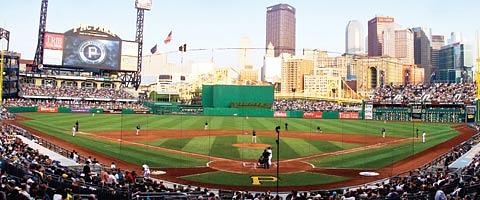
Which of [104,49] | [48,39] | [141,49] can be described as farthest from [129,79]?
[48,39]

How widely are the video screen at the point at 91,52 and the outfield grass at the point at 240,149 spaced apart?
58.1 metres

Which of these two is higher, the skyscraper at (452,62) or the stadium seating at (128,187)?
the skyscraper at (452,62)

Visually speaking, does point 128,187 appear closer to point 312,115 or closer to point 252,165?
point 252,165

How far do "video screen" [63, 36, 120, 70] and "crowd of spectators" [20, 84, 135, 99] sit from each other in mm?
6347

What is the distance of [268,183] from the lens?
1958 cm

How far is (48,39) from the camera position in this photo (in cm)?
8419

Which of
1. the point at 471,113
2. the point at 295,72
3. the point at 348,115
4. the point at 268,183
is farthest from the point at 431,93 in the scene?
the point at 295,72

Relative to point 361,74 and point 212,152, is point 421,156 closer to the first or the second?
point 212,152

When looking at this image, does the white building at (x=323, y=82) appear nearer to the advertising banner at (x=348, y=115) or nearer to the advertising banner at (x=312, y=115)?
the advertising banner at (x=348, y=115)

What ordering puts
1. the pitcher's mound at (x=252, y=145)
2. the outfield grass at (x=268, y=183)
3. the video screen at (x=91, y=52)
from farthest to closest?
the video screen at (x=91, y=52) → the pitcher's mound at (x=252, y=145) → the outfield grass at (x=268, y=183)

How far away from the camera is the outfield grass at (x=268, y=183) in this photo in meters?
19.6

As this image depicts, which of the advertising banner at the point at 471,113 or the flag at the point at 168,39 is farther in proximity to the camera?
the flag at the point at 168,39

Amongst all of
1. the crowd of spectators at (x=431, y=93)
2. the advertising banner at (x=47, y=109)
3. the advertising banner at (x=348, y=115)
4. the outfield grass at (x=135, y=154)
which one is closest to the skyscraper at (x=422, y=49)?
the crowd of spectators at (x=431, y=93)

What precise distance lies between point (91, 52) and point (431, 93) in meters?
64.9
